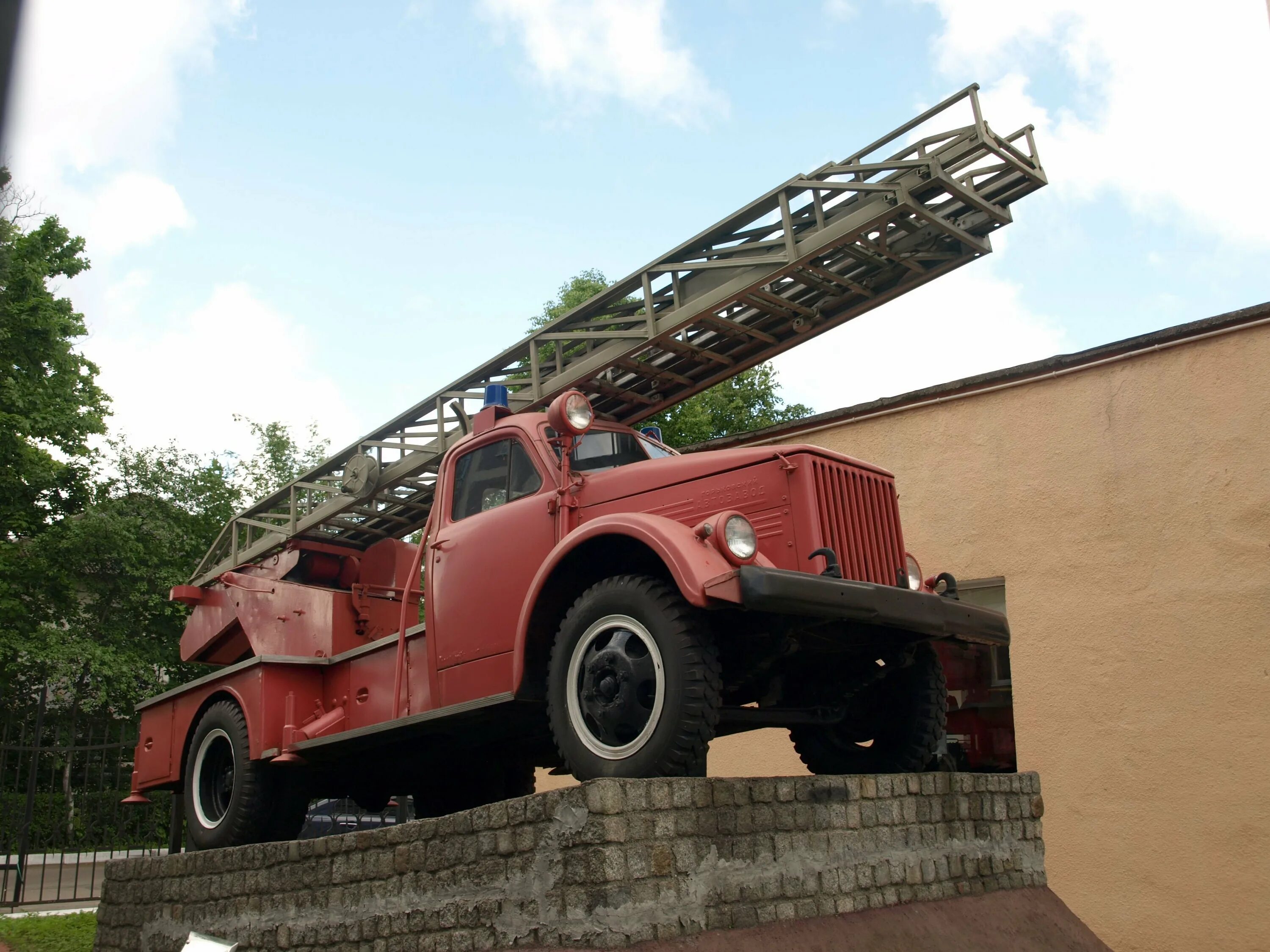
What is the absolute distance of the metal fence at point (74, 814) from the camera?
Answer: 12688 millimetres

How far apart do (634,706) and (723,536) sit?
850 millimetres

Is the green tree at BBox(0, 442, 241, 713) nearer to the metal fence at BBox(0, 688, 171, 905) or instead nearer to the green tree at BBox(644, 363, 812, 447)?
the metal fence at BBox(0, 688, 171, 905)

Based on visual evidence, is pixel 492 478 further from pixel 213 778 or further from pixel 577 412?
pixel 213 778

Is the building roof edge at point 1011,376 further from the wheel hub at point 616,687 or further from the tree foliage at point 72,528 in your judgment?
the tree foliage at point 72,528

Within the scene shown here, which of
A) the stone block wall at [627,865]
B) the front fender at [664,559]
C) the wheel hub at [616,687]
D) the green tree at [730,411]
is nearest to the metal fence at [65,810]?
the stone block wall at [627,865]

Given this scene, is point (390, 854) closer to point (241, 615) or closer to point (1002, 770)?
point (241, 615)

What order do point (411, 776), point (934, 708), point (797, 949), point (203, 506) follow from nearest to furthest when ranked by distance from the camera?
point (797, 949) → point (934, 708) → point (411, 776) → point (203, 506)

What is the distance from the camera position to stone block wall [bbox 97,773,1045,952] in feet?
15.0

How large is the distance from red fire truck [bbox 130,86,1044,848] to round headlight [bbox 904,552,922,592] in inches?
0.8

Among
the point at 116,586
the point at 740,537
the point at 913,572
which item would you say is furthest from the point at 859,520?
the point at 116,586

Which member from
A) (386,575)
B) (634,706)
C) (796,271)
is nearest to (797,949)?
(634,706)

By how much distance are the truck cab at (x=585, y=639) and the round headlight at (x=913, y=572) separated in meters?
0.02

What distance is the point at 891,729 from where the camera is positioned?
21.0ft

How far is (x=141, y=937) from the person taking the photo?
294 inches
